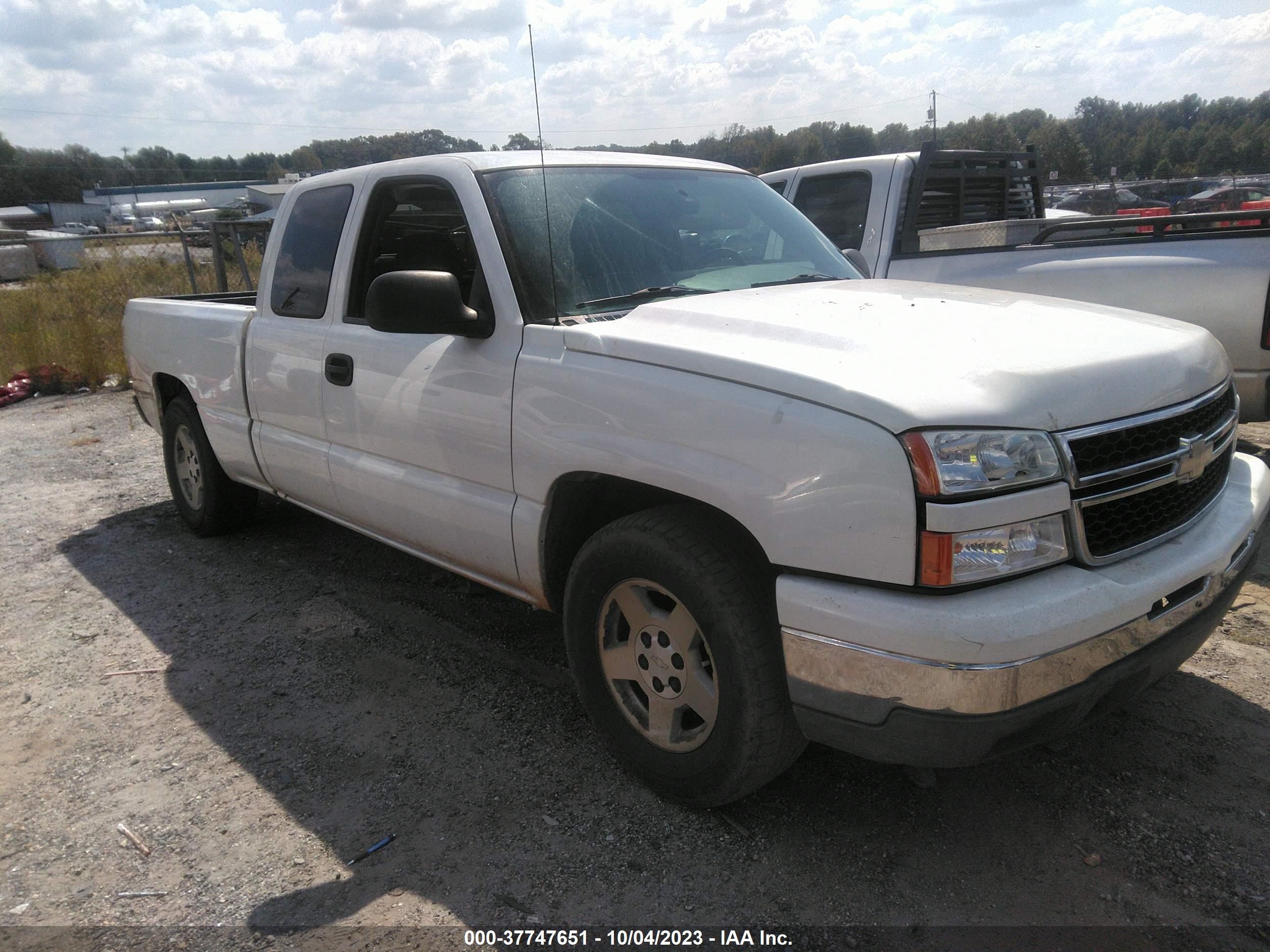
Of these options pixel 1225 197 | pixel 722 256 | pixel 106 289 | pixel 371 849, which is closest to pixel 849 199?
pixel 722 256

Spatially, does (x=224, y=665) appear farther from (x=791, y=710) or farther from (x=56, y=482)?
(x=56, y=482)

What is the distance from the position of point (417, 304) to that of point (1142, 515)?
2193mm

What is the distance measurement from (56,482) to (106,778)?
16.6 feet

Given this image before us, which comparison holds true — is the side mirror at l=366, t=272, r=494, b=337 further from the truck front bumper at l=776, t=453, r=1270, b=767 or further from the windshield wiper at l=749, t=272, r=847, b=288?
the truck front bumper at l=776, t=453, r=1270, b=767

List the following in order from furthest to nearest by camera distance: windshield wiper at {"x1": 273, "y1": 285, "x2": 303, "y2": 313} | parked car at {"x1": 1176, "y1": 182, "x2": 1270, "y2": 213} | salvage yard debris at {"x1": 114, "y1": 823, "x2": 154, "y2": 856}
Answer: parked car at {"x1": 1176, "y1": 182, "x2": 1270, "y2": 213}, windshield wiper at {"x1": 273, "y1": 285, "x2": 303, "y2": 313}, salvage yard debris at {"x1": 114, "y1": 823, "x2": 154, "y2": 856}

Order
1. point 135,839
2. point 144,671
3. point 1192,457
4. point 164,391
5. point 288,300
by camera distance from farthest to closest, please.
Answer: point 164,391 → point 288,300 → point 144,671 → point 135,839 → point 1192,457

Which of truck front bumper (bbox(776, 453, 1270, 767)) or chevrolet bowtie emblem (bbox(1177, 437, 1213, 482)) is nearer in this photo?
truck front bumper (bbox(776, 453, 1270, 767))

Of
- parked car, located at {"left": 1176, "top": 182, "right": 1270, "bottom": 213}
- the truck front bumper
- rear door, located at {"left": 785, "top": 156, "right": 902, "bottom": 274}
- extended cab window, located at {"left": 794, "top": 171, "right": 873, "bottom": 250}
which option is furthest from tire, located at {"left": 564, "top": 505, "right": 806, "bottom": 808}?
parked car, located at {"left": 1176, "top": 182, "right": 1270, "bottom": 213}

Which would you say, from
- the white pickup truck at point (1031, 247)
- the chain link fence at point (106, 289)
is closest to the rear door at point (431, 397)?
the white pickup truck at point (1031, 247)

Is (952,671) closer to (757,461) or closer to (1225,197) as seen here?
(757,461)

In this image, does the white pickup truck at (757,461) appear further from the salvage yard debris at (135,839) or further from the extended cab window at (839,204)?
the extended cab window at (839,204)

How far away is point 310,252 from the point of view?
4316 millimetres

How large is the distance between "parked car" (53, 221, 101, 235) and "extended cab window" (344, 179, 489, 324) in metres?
61.7

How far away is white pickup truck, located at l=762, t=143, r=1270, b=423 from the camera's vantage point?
16.6 ft
